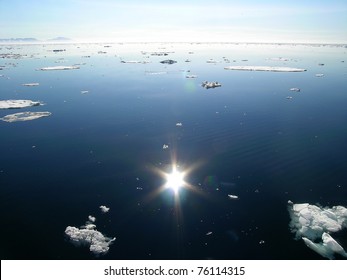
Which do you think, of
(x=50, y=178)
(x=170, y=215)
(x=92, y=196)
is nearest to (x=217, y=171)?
(x=170, y=215)

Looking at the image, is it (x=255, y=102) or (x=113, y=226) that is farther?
(x=255, y=102)

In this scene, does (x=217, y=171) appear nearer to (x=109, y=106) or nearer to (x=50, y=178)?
(x=50, y=178)

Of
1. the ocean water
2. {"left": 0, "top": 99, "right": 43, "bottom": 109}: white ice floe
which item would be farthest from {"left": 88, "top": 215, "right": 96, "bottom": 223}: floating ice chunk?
{"left": 0, "top": 99, "right": 43, "bottom": 109}: white ice floe

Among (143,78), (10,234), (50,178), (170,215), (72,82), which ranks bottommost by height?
(10,234)

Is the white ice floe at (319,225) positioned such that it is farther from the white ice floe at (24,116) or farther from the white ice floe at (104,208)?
the white ice floe at (24,116)

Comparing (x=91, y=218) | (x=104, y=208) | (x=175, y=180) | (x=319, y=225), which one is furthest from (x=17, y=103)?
(x=319, y=225)

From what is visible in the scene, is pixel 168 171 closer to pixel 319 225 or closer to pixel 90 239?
pixel 90 239
